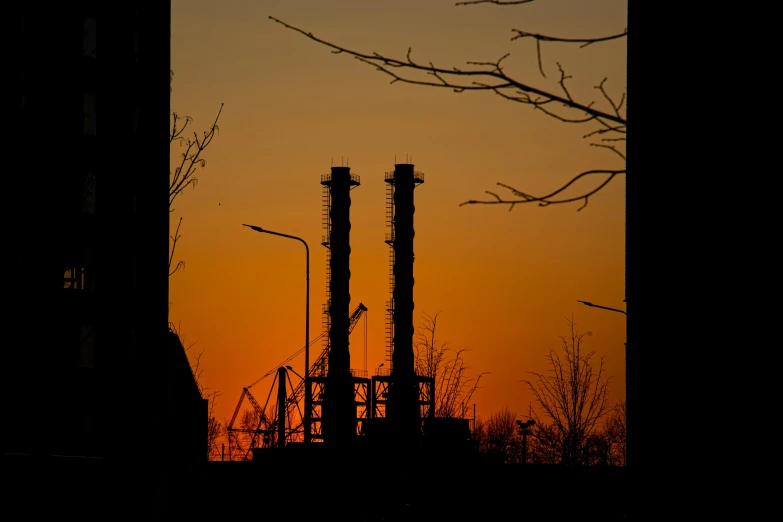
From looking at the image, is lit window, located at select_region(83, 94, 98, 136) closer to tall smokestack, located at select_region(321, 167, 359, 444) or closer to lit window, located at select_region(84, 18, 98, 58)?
lit window, located at select_region(84, 18, 98, 58)

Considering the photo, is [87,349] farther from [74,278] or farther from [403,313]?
[403,313]

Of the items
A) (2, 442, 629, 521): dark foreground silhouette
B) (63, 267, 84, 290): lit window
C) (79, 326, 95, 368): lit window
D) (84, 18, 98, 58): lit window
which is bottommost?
(2, 442, 629, 521): dark foreground silhouette

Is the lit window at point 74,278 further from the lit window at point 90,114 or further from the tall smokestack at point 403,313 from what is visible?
the tall smokestack at point 403,313

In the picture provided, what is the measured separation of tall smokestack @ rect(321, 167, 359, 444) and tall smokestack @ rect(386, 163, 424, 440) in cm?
322

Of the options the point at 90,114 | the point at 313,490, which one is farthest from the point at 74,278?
the point at 313,490

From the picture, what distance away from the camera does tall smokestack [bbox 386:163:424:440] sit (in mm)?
74188

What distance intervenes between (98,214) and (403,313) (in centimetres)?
3487

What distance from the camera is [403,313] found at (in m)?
75.1

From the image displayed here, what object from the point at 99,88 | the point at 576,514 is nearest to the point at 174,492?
the point at 576,514

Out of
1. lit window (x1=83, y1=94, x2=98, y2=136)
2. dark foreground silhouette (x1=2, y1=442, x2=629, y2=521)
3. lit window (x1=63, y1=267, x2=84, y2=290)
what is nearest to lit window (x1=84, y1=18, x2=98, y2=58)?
lit window (x1=83, y1=94, x2=98, y2=136)

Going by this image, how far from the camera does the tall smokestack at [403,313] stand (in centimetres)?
7419
